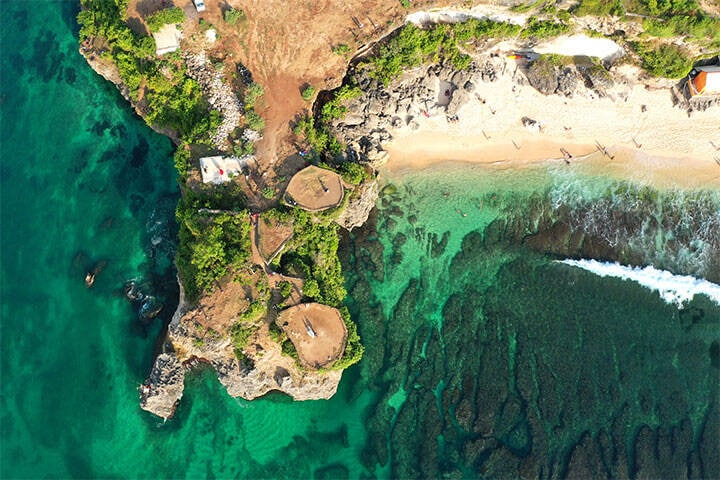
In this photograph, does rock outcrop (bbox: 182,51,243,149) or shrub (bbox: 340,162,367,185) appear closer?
rock outcrop (bbox: 182,51,243,149)

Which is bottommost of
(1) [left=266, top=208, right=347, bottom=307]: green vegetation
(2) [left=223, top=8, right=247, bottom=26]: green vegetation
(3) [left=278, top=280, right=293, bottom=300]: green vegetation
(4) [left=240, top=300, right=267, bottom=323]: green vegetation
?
(4) [left=240, top=300, right=267, bottom=323]: green vegetation

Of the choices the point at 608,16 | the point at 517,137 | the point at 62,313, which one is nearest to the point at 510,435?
the point at 517,137

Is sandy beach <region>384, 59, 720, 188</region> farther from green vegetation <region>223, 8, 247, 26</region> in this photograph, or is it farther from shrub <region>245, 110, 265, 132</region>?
green vegetation <region>223, 8, 247, 26</region>

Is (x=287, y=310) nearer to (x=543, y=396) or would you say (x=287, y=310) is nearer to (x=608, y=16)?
(x=543, y=396)

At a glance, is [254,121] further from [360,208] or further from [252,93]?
[360,208]

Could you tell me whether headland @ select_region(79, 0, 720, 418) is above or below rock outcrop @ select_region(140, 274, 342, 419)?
above

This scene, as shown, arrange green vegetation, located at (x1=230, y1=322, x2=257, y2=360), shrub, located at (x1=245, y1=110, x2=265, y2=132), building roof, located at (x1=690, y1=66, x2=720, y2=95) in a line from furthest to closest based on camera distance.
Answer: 1. building roof, located at (x1=690, y1=66, x2=720, y2=95)
2. shrub, located at (x1=245, y1=110, x2=265, y2=132)
3. green vegetation, located at (x1=230, y1=322, x2=257, y2=360)

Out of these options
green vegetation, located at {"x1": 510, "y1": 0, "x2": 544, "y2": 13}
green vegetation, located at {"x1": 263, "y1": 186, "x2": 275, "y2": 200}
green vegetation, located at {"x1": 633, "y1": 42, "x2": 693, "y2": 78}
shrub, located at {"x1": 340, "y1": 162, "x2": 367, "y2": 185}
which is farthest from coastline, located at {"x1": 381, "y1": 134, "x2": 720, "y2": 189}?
green vegetation, located at {"x1": 263, "y1": 186, "x2": 275, "y2": 200}
